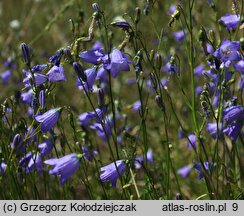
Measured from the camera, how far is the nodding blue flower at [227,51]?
104 inches

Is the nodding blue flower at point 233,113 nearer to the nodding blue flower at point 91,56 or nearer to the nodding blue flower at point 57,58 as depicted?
the nodding blue flower at point 91,56

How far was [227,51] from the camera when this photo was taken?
2.66m

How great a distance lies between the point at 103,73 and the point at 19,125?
0.87 metres

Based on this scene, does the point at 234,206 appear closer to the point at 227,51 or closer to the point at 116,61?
the point at 227,51

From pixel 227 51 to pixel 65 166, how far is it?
1.00 metres

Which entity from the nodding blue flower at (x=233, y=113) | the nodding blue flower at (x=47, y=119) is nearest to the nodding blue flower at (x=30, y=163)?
the nodding blue flower at (x=47, y=119)

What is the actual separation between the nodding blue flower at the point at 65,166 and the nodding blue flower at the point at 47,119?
0.16 meters

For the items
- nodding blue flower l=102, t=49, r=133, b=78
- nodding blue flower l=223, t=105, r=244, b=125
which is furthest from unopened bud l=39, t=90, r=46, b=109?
nodding blue flower l=223, t=105, r=244, b=125

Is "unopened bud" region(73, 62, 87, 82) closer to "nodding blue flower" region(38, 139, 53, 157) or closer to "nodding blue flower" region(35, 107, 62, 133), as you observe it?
"nodding blue flower" region(35, 107, 62, 133)

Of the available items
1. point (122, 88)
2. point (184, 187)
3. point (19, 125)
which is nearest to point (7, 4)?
point (122, 88)

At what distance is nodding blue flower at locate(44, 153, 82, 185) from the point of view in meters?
2.41

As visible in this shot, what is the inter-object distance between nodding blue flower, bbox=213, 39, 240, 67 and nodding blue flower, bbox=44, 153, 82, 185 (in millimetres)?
865

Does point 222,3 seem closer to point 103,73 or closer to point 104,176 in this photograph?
point 103,73

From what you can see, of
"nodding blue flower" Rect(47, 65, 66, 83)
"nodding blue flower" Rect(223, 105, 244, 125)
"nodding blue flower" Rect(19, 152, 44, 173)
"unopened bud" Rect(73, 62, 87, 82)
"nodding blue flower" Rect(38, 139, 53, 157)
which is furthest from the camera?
"nodding blue flower" Rect(38, 139, 53, 157)
